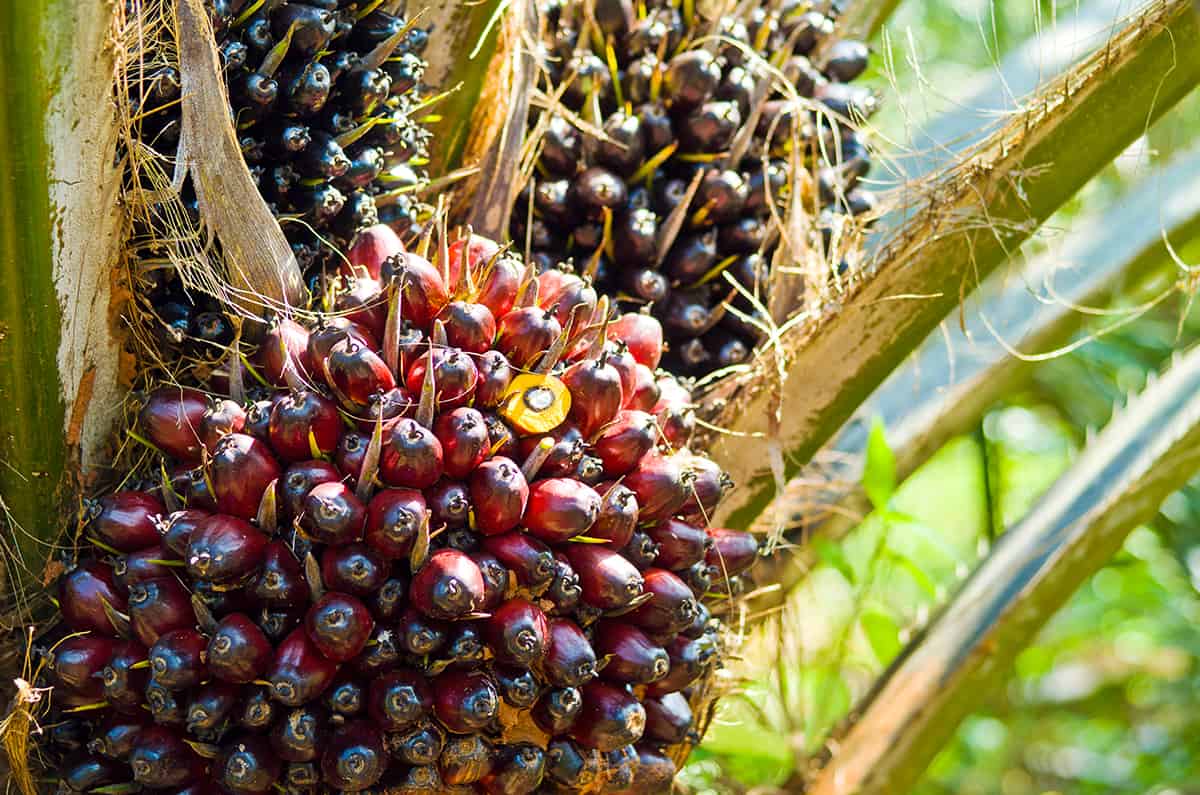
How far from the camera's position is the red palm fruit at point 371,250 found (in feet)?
3.79

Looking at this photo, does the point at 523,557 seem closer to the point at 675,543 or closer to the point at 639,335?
the point at 675,543

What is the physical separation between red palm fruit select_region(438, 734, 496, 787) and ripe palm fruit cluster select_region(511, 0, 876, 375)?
62 cm

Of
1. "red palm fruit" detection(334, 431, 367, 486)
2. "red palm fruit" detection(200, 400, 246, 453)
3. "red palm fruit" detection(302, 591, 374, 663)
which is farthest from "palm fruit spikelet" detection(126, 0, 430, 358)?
"red palm fruit" detection(302, 591, 374, 663)

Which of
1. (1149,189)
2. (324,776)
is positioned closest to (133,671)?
(324,776)

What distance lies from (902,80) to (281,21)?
7.33 feet

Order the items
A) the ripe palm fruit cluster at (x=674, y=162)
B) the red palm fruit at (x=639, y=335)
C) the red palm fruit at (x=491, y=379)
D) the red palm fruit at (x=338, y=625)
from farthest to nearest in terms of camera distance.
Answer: the ripe palm fruit cluster at (x=674, y=162), the red palm fruit at (x=639, y=335), the red palm fruit at (x=491, y=379), the red palm fruit at (x=338, y=625)

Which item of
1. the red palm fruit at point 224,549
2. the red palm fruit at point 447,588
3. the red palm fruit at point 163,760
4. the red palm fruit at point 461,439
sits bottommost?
the red palm fruit at point 163,760

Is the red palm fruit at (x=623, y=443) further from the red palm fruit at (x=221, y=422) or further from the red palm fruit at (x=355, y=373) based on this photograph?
the red palm fruit at (x=221, y=422)

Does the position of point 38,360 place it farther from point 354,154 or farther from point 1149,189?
point 1149,189

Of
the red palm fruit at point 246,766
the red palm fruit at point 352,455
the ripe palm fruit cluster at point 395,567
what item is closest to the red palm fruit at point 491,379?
the ripe palm fruit cluster at point 395,567

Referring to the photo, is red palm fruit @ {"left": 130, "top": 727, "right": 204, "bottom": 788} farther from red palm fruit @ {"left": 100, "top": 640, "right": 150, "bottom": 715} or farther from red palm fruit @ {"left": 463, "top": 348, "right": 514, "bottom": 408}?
red palm fruit @ {"left": 463, "top": 348, "right": 514, "bottom": 408}

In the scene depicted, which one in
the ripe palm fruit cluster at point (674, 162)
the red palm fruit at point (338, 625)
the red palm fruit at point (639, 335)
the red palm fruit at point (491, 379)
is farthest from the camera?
the ripe palm fruit cluster at point (674, 162)

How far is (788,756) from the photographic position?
1.84 meters

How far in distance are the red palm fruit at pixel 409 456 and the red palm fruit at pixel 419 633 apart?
0.35ft
